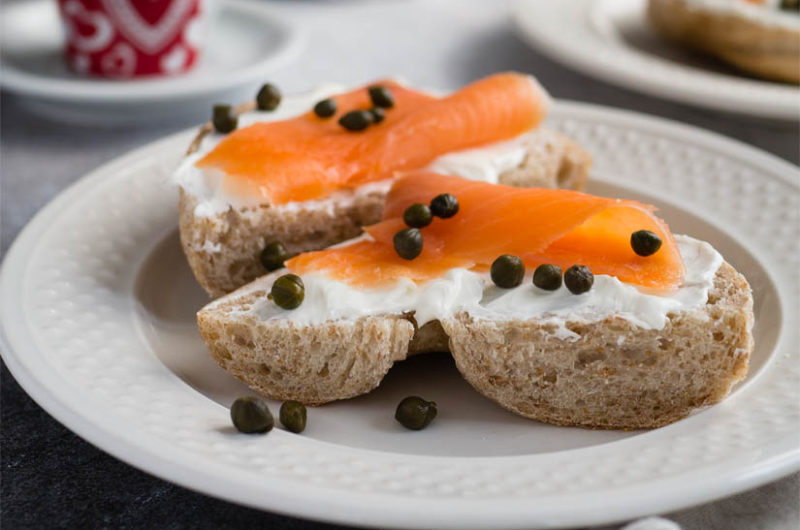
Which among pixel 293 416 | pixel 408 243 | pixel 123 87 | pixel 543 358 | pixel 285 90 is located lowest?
pixel 285 90

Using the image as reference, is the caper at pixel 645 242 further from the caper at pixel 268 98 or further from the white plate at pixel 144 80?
the white plate at pixel 144 80

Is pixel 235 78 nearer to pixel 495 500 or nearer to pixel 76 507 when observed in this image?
pixel 76 507

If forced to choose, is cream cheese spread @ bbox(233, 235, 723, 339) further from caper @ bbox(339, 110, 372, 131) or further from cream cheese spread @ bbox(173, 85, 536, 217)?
caper @ bbox(339, 110, 372, 131)

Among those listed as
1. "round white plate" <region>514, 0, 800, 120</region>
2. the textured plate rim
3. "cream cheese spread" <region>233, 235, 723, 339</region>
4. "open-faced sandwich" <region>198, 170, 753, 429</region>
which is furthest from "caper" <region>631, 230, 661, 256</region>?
the textured plate rim

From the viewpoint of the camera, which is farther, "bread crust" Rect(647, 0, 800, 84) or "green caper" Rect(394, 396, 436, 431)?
"bread crust" Rect(647, 0, 800, 84)

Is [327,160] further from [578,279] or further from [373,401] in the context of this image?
[578,279]

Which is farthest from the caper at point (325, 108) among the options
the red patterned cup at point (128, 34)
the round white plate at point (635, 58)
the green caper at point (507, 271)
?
the red patterned cup at point (128, 34)

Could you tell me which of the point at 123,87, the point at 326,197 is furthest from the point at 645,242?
the point at 123,87
